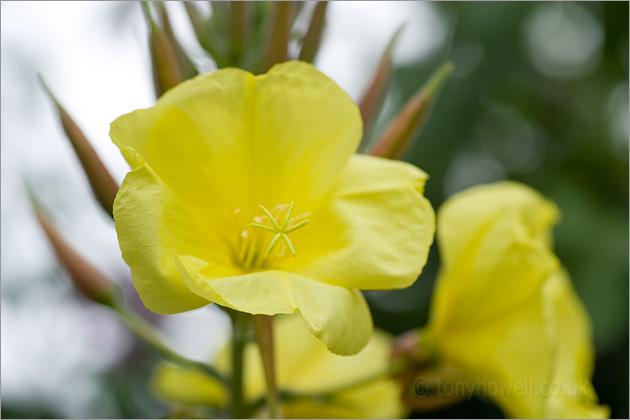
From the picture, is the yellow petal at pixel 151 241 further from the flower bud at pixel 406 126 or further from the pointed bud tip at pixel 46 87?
the flower bud at pixel 406 126

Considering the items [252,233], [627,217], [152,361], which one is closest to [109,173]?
[252,233]

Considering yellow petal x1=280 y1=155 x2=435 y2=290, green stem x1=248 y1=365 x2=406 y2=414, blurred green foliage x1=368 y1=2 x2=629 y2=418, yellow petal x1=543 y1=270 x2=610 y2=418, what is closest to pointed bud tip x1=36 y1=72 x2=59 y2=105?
yellow petal x1=280 y1=155 x2=435 y2=290

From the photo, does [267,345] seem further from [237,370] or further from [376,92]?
[376,92]

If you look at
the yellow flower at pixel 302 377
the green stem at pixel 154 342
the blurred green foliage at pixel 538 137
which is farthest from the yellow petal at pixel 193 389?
the blurred green foliage at pixel 538 137

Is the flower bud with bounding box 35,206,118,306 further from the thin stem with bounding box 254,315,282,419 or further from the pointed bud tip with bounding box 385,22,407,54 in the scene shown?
the pointed bud tip with bounding box 385,22,407,54

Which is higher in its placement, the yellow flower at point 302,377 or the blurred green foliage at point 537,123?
the blurred green foliage at point 537,123

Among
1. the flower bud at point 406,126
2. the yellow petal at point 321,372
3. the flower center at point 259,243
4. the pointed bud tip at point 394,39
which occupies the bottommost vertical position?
the yellow petal at point 321,372

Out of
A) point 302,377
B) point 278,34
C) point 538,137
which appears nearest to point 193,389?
point 302,377
